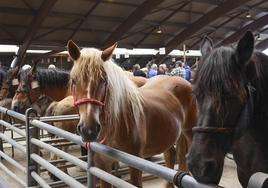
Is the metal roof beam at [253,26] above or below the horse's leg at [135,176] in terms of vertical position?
above

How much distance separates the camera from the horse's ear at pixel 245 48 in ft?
3.95

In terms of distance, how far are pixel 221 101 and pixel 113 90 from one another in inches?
38.6

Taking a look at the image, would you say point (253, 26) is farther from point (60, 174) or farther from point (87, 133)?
point (87, 133)

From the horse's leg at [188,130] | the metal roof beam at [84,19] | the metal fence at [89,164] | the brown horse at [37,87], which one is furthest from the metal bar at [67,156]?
the metal roof beam at [84,19]

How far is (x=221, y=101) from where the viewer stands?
1.16 metres

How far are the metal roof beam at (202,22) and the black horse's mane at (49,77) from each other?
33.5 feet

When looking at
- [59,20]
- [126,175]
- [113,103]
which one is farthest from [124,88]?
[59,20]

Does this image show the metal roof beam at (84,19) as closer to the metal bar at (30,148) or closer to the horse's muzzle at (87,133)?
the metal bar at (30,148)

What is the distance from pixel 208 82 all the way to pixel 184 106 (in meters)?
2.27

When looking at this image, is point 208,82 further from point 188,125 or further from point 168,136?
point 188,125

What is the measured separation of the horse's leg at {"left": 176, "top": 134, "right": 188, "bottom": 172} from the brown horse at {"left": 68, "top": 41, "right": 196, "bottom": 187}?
22.7 inches

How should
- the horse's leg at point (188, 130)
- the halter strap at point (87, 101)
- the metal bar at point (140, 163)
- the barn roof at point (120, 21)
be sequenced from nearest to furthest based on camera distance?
the metal bar at point (140, 163) < the halter strap at point (87, 101) < the horse's leg at point (188, 130) < the barn roof at point (120, 21)

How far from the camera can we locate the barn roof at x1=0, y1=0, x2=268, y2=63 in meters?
10.6

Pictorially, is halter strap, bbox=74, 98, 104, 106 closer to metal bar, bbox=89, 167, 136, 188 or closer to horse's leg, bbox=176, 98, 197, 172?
metal bar, bbox=89, 167, 136, 188
